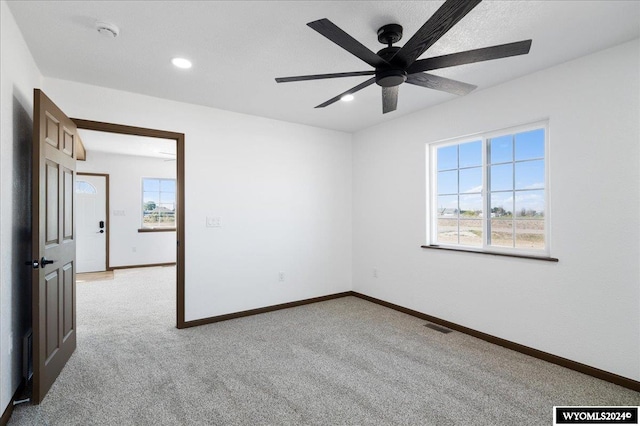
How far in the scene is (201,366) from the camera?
9.01 ft

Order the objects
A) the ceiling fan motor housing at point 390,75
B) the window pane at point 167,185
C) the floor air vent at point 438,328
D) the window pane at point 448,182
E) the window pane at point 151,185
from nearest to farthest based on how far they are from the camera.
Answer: the ceiling fan motor housing at point 390,75 → the floor air vent at point 438,328 → the window pane at point 448,182 → the window pane at point 151,185 → the window pane at point 167,185

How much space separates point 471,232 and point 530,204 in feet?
2.28

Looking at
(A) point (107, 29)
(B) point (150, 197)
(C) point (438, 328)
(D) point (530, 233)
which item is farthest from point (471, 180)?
(B) point (150, 197)

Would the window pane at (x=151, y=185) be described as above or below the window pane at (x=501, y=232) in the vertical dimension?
above

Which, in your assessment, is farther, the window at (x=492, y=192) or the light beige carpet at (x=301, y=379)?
the window at (x=492, y=192)

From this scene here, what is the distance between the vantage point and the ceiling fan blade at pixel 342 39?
1566mm

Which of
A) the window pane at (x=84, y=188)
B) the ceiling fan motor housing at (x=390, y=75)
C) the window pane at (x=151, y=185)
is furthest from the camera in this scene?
the window pane at (x=151, y=185)

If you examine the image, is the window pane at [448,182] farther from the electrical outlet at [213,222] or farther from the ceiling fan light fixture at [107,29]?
the ceiling fan light fixture at [107,29]

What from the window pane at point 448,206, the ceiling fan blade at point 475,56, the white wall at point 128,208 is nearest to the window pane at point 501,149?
the window pane at point 448,206

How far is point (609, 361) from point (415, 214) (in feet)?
7.21

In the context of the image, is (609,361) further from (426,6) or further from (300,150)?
(300,150)

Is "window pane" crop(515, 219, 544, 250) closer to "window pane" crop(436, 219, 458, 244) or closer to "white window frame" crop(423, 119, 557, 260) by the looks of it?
"white window frame" crop(423, 119, 557, 260)

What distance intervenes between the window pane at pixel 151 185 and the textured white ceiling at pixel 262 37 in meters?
4.74

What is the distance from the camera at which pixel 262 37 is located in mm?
2373
